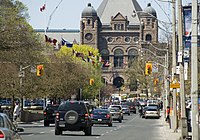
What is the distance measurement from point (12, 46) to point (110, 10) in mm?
133531

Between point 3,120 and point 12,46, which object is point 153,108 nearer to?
point 12,46

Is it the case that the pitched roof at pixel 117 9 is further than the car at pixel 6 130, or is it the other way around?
the pitched roof at pixel 117 9

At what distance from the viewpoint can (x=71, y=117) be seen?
3278 cm

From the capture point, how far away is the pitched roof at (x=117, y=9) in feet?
580

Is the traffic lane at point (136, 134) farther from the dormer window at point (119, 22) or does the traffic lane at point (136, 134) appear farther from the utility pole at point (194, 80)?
the dormer window at point (119, 22)

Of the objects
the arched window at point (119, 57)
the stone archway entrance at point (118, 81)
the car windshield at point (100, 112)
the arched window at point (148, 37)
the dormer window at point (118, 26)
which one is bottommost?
the car windshield at point (100, 112)

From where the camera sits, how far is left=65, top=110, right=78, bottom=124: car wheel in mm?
32594

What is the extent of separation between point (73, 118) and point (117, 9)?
482ft

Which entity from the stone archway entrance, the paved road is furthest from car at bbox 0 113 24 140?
the stone archway entrance

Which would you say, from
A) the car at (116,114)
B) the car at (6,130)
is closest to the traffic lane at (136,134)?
the car at (116,114)

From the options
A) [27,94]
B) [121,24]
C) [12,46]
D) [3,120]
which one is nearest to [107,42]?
[121,24]

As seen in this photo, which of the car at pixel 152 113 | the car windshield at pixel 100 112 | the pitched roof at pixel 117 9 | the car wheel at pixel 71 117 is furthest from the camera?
the pitched roof at pixel 117 9

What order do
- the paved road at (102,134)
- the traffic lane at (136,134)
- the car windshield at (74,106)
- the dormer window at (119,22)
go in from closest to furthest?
the paved road at (102,134) < the traffic lane at (136,134) < the car windshield at (74,106) < the dormer window at (119,22)

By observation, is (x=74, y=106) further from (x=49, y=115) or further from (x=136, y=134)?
(x=49, y=115)
